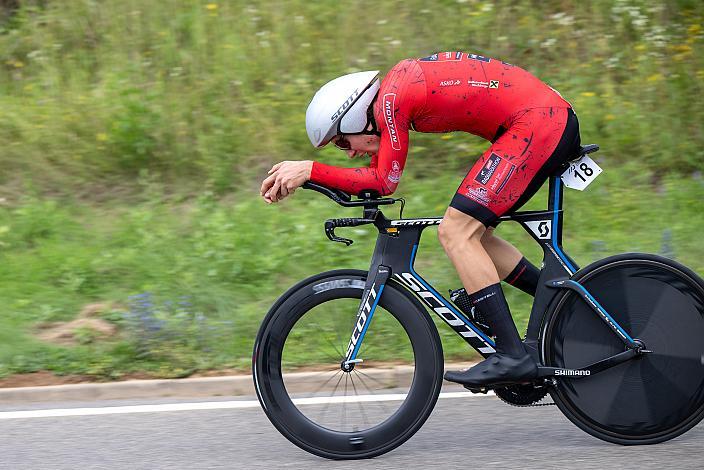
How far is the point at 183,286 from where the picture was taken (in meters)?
7.03

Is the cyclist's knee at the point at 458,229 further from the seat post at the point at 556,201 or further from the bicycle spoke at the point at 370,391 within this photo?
the bicycle spoke at the point at 370,391

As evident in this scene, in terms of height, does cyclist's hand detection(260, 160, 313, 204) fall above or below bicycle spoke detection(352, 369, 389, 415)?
above

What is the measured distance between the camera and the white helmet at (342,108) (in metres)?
4.44

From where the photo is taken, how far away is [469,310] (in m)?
4.77

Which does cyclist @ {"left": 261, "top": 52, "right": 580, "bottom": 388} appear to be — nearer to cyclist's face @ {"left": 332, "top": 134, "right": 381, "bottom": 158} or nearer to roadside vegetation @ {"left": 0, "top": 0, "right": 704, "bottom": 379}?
cyclist's face @ {"left": 332, "top": 134, "right": 381, "bottom": 158}

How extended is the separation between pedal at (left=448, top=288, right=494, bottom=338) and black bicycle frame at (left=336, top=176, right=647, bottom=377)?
2cm

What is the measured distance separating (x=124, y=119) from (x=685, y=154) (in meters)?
4.73

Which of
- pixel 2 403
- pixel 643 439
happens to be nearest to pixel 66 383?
pixel 2 403

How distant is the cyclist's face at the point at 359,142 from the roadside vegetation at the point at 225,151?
1774 millimetres

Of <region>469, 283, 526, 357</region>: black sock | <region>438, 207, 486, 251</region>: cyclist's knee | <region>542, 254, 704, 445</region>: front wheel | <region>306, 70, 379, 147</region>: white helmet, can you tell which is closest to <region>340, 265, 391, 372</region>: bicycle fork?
<region>438, 207, 486, 251</region>: cyclist's knee

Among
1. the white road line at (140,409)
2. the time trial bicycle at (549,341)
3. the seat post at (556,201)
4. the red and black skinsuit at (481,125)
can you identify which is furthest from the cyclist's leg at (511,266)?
the white road line at (140,409)

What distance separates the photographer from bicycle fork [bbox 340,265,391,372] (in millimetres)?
4656

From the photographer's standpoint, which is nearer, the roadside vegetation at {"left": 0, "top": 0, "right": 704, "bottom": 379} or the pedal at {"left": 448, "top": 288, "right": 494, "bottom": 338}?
the pedal at {"left": 448, "top": 288, "right": 494, "bottom": 338}

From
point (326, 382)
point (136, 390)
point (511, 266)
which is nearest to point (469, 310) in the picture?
point (511, 266)
